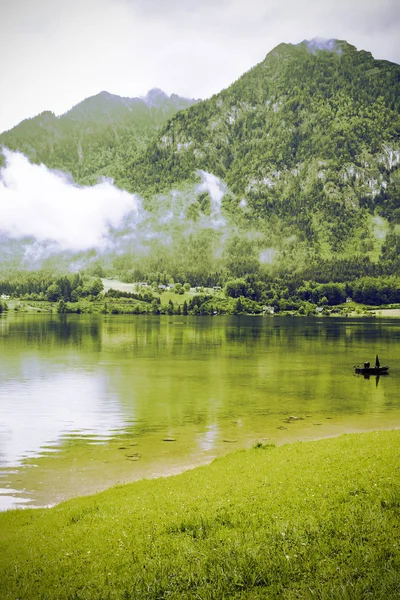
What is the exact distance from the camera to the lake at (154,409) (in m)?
37.7

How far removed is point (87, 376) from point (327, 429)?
2021 inches

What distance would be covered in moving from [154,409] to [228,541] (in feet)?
149

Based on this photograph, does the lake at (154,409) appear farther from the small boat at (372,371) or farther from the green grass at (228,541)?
the green grass at (228,541)

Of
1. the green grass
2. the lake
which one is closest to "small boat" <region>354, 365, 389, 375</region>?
the lake

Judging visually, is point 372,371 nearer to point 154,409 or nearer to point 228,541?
point 154,409

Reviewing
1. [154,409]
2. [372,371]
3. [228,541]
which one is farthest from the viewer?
[372,371]

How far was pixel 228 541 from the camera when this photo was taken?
55.1 feet

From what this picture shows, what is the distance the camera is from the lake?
124ft

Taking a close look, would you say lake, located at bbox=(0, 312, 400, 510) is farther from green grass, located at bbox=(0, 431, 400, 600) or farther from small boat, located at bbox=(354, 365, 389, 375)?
green grass, located at bbox=(0, 431, 400, 600)

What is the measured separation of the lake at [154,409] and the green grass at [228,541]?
1096 centimetres

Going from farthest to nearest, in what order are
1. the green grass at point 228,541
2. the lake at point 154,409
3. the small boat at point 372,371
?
1. the small boat at point 372,371
2. the lake at point 154,409
3. the green grass at point 228,541

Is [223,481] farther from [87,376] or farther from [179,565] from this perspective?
[87,376]

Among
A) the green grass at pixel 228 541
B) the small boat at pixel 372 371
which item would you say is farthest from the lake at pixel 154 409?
the green grass at pixel 228 541

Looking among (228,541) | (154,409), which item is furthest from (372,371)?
(228,541)
